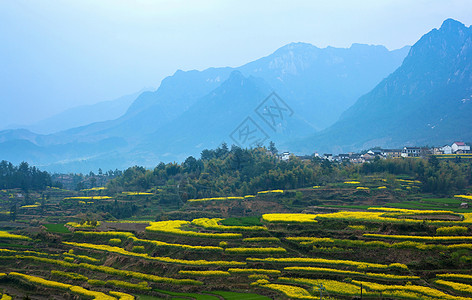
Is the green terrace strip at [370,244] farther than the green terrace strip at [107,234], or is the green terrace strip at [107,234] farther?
the green terrace strip at [107,234]

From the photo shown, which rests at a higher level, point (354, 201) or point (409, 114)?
point (409, 114)

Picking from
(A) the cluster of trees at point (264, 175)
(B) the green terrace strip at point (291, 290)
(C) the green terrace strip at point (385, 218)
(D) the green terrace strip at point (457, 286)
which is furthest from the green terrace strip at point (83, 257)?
(A) the cluster of trees at point (264, 175)

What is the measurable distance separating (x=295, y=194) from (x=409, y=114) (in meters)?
111

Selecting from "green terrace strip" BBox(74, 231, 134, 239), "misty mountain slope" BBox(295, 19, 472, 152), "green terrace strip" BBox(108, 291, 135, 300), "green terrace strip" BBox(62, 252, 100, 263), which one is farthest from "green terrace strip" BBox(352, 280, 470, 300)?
"misty mountain slope" BBox(295, 19, 472, 152)

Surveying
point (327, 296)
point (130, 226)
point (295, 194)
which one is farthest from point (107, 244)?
point (295, 194)

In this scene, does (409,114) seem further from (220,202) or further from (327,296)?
(327,296)

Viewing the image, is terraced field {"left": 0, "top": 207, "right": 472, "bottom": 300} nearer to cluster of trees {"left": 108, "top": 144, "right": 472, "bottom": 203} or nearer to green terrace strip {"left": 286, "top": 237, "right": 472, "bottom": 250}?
green terrace strip {"left": 286, "top": 237, "right": 472, "bottom": 250}

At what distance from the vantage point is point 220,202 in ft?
209

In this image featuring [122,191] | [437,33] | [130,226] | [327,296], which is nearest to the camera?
[327,296]

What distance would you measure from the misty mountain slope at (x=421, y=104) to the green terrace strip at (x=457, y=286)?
351 ft

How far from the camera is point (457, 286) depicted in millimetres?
25188

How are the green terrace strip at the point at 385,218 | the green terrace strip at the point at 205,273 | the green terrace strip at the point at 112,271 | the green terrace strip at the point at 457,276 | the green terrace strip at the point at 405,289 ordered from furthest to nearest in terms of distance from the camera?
1. the green terrace strip at the point at 385,218
2. the green terrace strip at the point at 205,273
3. the green terrace strip at the point at 112,271
4. the green terrace strip at the point at 457,276
5. the green terrace strip at the point at 405,289

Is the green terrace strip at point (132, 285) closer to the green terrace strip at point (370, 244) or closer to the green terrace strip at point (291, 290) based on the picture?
the green terrace strip at point (291, 290)

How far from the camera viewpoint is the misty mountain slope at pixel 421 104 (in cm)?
13750
